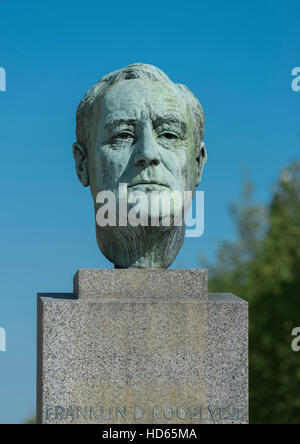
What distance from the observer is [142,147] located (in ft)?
23.9

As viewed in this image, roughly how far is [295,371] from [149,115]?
11.5 meters

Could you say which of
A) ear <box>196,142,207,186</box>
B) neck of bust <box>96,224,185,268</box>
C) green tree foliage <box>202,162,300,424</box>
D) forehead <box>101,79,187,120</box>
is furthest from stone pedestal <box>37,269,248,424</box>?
green tree foliage <box>202,162,300,424</box>

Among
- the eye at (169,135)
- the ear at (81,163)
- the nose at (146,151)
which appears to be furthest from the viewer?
the ear at (81,163)

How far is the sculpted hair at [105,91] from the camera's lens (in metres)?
7.75

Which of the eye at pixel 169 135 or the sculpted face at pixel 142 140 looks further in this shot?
the eye at pixel 169 135

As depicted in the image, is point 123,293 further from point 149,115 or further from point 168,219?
point 149,115

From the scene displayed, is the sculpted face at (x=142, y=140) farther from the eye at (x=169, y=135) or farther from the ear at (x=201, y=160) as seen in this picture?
the ear at (x=201, y=160)

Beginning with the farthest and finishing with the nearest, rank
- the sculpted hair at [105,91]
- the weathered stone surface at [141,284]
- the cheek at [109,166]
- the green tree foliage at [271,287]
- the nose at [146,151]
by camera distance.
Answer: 1. the green tree foliage at [271,287]
2. the sculpted hair at [105,91]
3. the cheek at [109,166]
4. the nose at [146,151]
5. the weathered stone surface at [141,284]

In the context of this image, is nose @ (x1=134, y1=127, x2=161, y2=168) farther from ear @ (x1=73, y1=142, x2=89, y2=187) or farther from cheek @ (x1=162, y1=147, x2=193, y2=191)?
ear @ (x1=73, y1=142, x2=89, y2=187)

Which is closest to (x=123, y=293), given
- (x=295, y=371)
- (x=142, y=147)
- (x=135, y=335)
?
(x=135, y=335)

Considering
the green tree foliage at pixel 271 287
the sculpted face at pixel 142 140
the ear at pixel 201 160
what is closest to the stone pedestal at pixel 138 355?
the sculpted face at pixel 142 140

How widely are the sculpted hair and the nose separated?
650 mm

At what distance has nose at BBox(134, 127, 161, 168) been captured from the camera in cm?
722

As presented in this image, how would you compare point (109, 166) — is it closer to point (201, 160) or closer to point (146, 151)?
point (146, 151)
